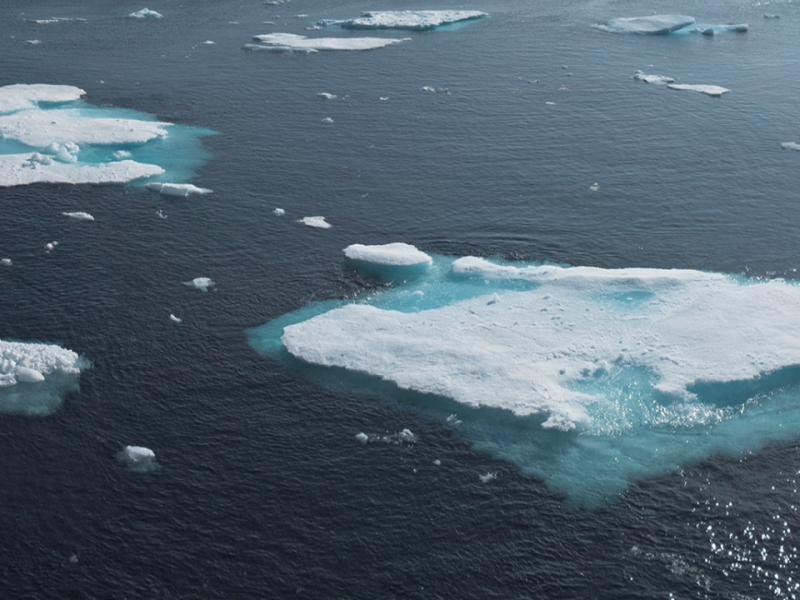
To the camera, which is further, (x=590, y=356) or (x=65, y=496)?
(x=590, y=356)

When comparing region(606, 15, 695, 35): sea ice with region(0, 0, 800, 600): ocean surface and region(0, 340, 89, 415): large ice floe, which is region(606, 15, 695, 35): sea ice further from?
region(0, 340, 89, 415): large ice floe

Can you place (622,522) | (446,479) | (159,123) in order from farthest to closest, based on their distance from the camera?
1. (159,123)
2. (446,479)
3. (622,522)

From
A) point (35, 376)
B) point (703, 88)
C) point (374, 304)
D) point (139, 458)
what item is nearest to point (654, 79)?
point (703, 88)

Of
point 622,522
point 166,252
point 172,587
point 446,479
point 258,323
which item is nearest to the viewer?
point 172,587

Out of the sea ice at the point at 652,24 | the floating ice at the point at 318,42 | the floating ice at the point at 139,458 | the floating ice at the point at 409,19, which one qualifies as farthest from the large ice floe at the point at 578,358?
the floating ice at the point at 409,19

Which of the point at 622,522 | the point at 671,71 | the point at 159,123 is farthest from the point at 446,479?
the point at 671,71

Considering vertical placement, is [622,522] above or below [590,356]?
below

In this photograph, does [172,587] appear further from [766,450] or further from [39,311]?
[766,450]

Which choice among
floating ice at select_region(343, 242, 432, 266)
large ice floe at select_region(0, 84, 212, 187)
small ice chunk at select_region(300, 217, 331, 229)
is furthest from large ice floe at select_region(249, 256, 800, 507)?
large ice floe at select_region(0, 84, 212, 187)
